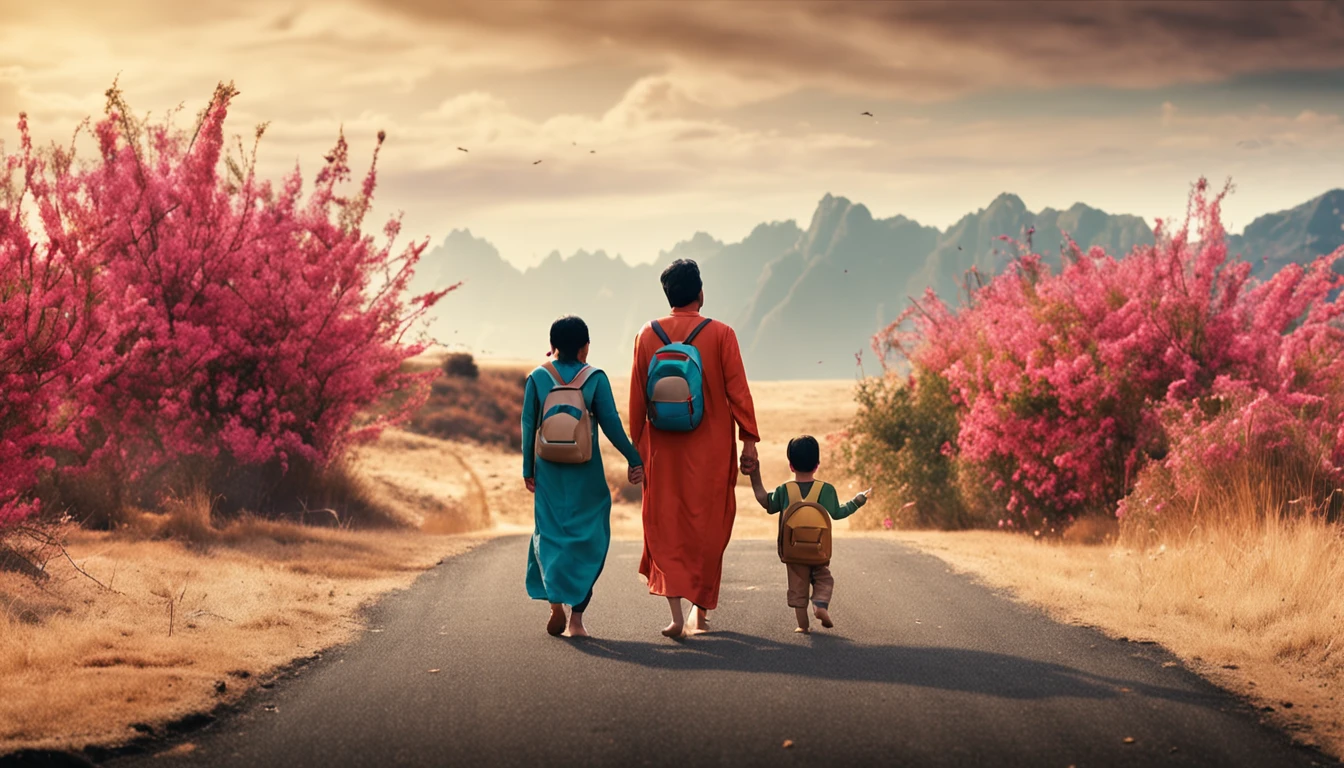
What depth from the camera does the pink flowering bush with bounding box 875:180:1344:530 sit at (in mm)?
14445

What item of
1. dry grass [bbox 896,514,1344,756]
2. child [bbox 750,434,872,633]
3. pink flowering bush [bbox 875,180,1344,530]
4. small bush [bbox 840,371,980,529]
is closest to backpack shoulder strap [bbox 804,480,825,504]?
child [bbox 750,434,872,633]

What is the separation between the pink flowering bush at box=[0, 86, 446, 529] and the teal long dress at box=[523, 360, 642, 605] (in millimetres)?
7147

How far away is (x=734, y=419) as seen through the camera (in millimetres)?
8469

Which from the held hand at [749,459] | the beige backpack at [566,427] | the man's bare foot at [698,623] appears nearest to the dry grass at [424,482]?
the beige backpack at [566,427]

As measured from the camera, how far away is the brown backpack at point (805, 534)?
27.1 feet

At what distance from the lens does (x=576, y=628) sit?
834 centimetres

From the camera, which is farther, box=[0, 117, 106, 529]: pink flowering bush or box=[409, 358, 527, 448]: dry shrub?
box=[409, 358, 527, 448]: dry shrub

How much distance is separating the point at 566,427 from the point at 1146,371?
34.3 ft

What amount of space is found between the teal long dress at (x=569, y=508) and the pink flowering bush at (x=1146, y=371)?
7.73 meters

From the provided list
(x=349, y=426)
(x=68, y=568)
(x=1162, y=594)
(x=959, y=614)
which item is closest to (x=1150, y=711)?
(x=959, y=614)

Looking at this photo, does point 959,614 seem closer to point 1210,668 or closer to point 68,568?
point 1210,668

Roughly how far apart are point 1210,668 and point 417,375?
1388cm

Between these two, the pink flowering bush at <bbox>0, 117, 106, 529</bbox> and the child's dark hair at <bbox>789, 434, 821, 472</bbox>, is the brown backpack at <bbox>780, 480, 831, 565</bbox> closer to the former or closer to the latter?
the child's dark hair at <bbox>789, 434, 821, 472</bbox>

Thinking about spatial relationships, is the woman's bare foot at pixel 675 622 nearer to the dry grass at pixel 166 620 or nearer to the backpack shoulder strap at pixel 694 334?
the backpack shoulder strap at pixel 694 334
